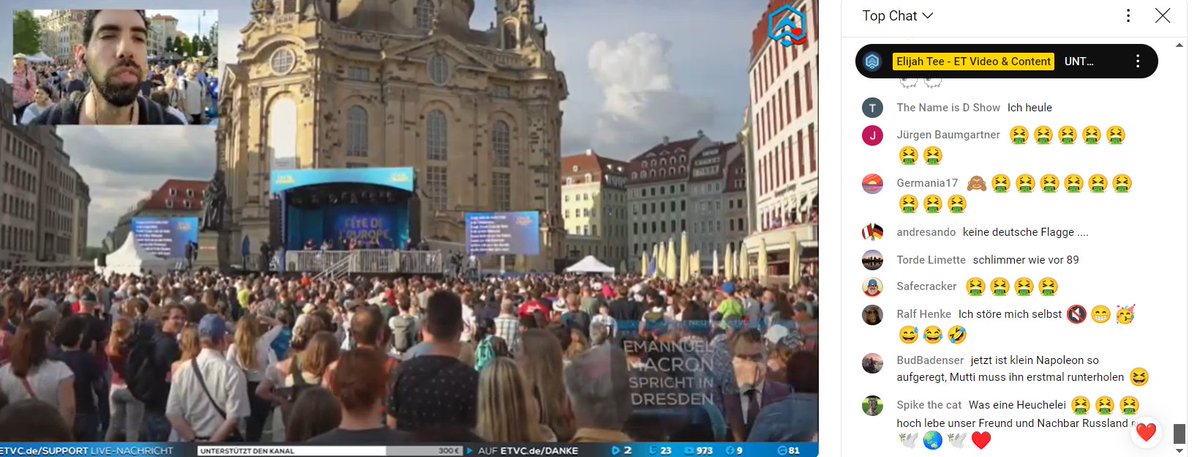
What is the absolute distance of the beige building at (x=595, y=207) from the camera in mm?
4371

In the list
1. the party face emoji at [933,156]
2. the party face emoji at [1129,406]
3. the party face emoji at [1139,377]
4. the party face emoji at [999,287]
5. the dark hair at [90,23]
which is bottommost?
the party face emoji at [1129,406]

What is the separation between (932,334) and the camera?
266cm

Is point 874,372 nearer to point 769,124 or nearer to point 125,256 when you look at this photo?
point 769,124

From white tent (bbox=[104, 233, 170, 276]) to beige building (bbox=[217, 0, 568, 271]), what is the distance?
54 centimetres

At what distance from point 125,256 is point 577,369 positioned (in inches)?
123

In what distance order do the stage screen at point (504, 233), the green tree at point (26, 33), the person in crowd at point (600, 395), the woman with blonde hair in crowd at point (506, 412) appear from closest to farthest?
the woman with blonde hair in crowd at point (506, 412)
the person in crowd at point (600, 395)
the green tree at point (26, 33)
the stage screen at point (504, 233)

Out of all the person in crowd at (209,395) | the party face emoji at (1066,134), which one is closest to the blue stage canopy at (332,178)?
the person in crowd at (209,395)

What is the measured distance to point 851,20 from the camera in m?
2.80

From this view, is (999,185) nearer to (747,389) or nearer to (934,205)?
(934,205)

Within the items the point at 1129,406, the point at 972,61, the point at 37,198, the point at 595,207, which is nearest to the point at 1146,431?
the point at 1129,406

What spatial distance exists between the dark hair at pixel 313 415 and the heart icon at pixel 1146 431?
2.51m

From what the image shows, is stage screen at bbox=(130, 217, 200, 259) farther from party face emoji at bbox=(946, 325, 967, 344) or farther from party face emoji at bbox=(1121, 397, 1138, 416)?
party face emoji at bbox=(1121, 397, 1138, 416)
